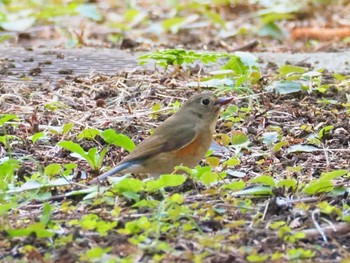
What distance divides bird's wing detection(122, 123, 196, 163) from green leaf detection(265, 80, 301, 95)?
1.52 m

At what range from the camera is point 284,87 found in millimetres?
6570

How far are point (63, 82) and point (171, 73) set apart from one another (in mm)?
773

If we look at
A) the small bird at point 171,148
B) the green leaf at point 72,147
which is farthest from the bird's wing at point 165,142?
the green leaf at point 72,147

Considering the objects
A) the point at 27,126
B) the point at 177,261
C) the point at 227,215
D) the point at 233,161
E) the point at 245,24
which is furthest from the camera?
the point at 245,24

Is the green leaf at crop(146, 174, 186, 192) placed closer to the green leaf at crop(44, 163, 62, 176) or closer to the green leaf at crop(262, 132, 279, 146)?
the green leaf at crop(44, 163, 62, 176)

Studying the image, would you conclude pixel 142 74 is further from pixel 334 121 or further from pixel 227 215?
pixel 227 215

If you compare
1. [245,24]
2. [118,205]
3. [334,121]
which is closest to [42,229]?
[118,205]

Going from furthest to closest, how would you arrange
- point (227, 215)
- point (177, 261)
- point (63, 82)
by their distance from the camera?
point (63, 82)
point (227, 215)
point (177, 261)

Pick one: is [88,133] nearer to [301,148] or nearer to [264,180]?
[301,148]

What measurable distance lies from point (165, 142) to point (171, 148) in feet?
0.17

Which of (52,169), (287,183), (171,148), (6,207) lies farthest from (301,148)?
(6,207)

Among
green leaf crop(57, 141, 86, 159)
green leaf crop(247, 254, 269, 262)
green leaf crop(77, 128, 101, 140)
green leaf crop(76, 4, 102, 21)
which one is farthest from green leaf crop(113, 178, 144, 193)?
green leaf crop(76, 4, 102, 21)

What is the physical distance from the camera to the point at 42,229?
161 inches

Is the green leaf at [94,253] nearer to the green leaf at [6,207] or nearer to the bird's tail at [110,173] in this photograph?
the green leaf at [6,207]
